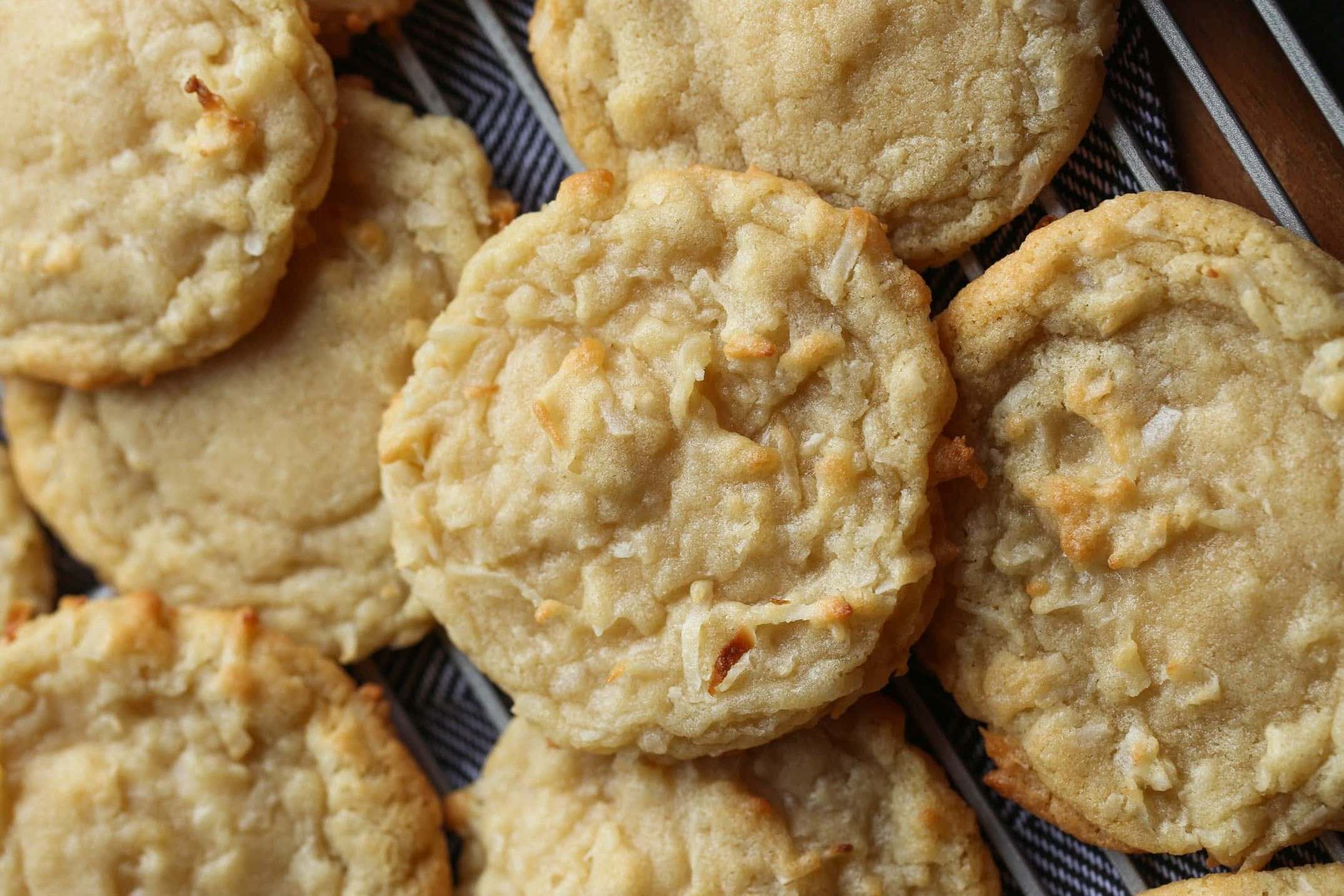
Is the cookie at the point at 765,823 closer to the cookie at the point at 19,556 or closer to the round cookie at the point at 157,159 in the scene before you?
the round cookie at the point at 157,159

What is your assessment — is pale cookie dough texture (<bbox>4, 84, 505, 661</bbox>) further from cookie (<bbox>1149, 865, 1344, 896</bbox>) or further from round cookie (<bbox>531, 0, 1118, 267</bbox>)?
cookie (<bbox>1149, 865, 1344, 896</bbox>)

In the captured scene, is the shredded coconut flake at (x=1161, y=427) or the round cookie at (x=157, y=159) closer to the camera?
the shredded coconut flake at (x=1161, y=427)

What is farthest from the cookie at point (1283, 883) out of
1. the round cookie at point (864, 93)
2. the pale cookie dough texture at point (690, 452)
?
the round cookie at point (864, 93)

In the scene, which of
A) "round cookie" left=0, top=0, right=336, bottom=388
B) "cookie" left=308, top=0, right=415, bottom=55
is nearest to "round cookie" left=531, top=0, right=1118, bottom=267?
"cookie" left=308, top=0, right=415, bottom=55

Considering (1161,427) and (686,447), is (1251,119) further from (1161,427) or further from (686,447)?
(686,447)

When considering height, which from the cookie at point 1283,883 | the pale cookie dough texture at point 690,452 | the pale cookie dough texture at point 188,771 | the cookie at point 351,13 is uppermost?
the cookie at point 351,13

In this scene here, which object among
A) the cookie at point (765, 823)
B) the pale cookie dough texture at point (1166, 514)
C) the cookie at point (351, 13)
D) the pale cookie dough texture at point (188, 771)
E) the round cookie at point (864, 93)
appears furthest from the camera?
the cookie at point (351, 13)

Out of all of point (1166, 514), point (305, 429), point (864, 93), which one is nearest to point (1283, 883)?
point (1166, 514)
